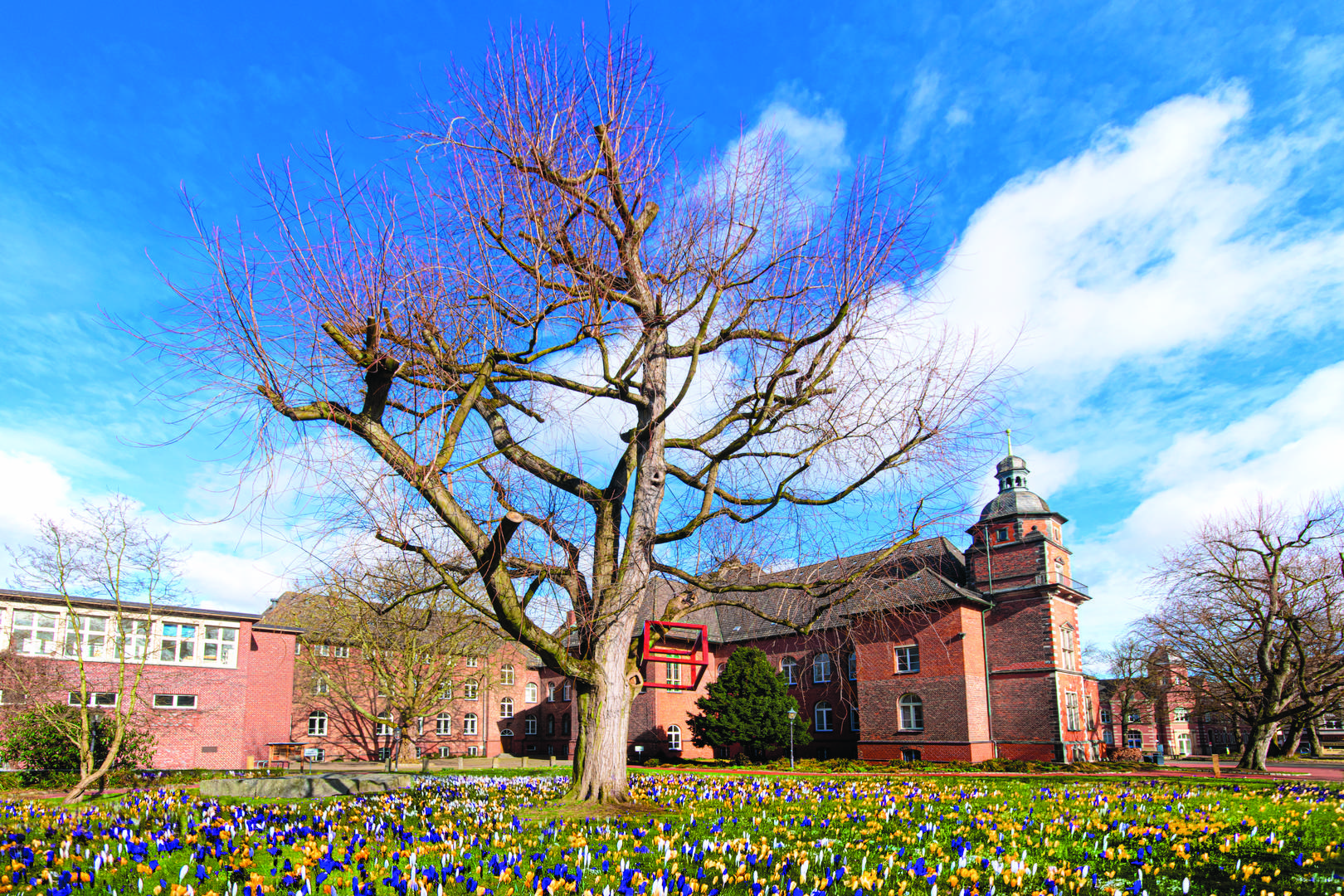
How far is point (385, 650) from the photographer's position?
109 ft

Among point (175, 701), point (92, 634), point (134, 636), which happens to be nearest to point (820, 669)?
point (175, 701)

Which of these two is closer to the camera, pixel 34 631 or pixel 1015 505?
pixel 34 631

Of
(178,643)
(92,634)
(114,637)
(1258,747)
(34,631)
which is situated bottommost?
(1258,747)

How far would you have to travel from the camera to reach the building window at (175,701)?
32.7 metres

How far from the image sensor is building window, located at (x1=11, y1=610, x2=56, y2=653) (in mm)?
29406

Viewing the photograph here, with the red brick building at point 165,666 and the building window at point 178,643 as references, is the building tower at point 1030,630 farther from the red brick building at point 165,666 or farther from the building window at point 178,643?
the building window at point 178,643

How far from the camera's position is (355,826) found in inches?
312

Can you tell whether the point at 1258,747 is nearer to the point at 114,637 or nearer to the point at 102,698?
the point at 114,637

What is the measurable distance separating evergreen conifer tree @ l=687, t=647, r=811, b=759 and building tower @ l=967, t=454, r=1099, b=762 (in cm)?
932

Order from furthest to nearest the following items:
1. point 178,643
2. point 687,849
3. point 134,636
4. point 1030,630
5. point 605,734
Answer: point 1030,630 < point 178,643 < point 134,636 < point 605,734 < point 687,849

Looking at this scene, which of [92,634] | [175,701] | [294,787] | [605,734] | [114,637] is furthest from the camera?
[175,701]

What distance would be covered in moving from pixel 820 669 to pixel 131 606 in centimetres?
3118

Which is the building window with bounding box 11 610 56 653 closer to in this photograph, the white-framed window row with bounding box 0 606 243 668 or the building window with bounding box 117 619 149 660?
the white-framed window row with bounding box 0 606 243 668

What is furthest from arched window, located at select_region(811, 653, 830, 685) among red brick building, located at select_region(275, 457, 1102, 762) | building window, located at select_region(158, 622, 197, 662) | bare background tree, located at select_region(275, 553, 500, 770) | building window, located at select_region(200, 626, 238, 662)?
building window, located at select_region(158, 622, 197, 662)
